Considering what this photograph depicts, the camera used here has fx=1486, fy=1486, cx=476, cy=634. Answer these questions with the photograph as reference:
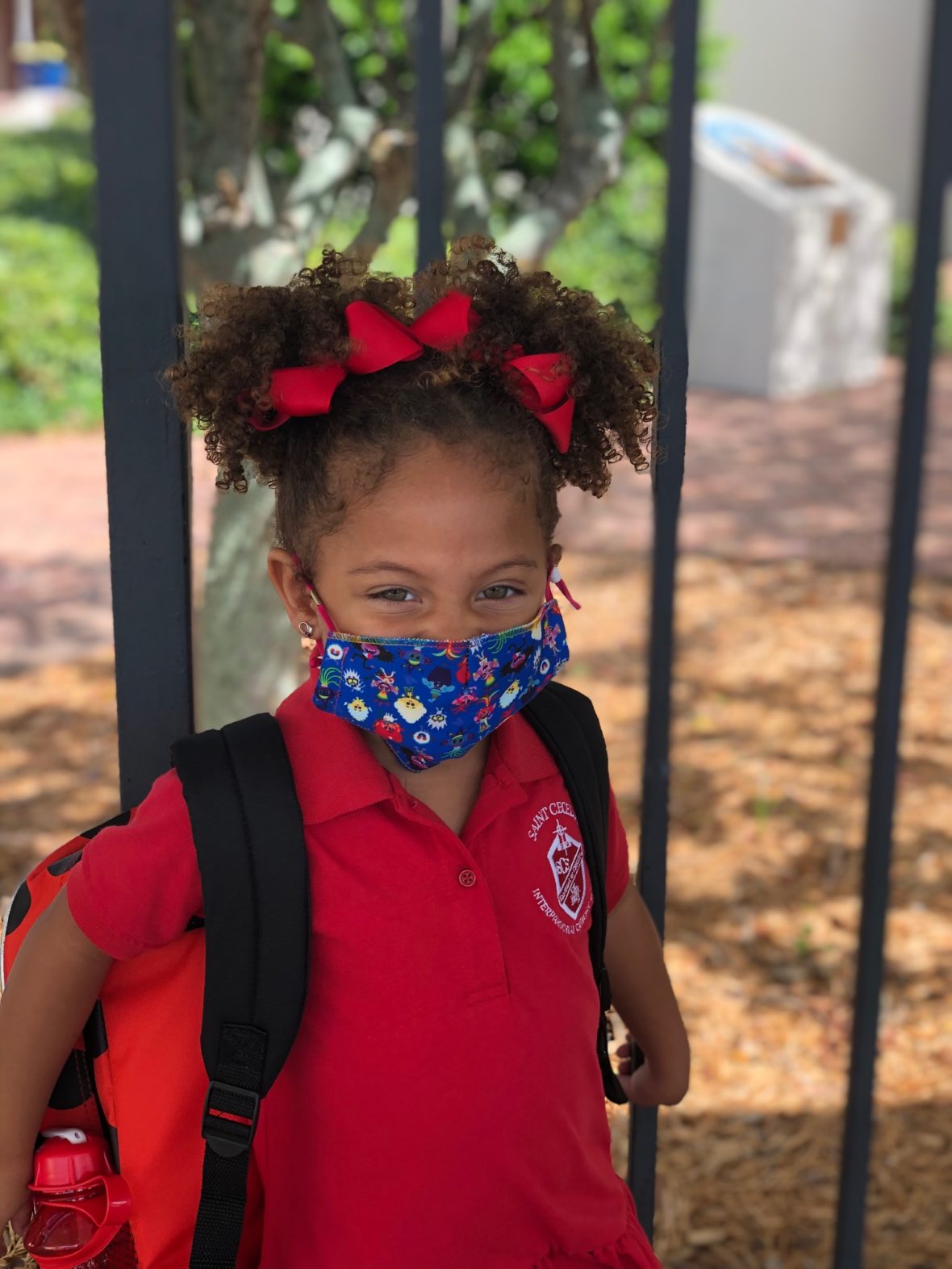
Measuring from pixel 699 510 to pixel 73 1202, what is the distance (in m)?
7.91

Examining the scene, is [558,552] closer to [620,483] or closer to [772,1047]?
[772,1047]

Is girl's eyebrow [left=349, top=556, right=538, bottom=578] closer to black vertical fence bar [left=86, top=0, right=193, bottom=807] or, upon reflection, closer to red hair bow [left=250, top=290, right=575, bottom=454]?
red hair bow [left=250, top=290, right=575, bottom=454]

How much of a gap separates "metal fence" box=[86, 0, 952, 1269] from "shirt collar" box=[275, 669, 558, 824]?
0.69 feet

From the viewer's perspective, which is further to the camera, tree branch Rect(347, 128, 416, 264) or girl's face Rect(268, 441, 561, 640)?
tree branch Rect(347, 128, 416, 264)

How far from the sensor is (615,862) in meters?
1.82

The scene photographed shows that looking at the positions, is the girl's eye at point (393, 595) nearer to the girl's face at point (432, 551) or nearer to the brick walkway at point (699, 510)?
the girl's face at point (432, 551)

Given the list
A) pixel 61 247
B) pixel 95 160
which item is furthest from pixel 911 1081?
pixel 61 247

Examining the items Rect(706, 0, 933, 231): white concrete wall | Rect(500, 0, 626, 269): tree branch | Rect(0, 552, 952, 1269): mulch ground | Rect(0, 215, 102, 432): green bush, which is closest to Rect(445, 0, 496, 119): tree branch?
Rect(500, 0, 626, 269): tree branch

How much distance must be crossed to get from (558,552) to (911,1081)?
229cm

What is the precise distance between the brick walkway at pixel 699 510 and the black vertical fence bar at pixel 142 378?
489 centimetres

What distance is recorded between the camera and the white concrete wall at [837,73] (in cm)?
1617

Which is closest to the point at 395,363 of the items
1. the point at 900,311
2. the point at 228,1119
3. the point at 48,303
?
the point at 228,1119

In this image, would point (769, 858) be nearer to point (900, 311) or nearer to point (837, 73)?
point (900, 311)

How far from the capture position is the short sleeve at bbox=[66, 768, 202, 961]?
58.2 inches
